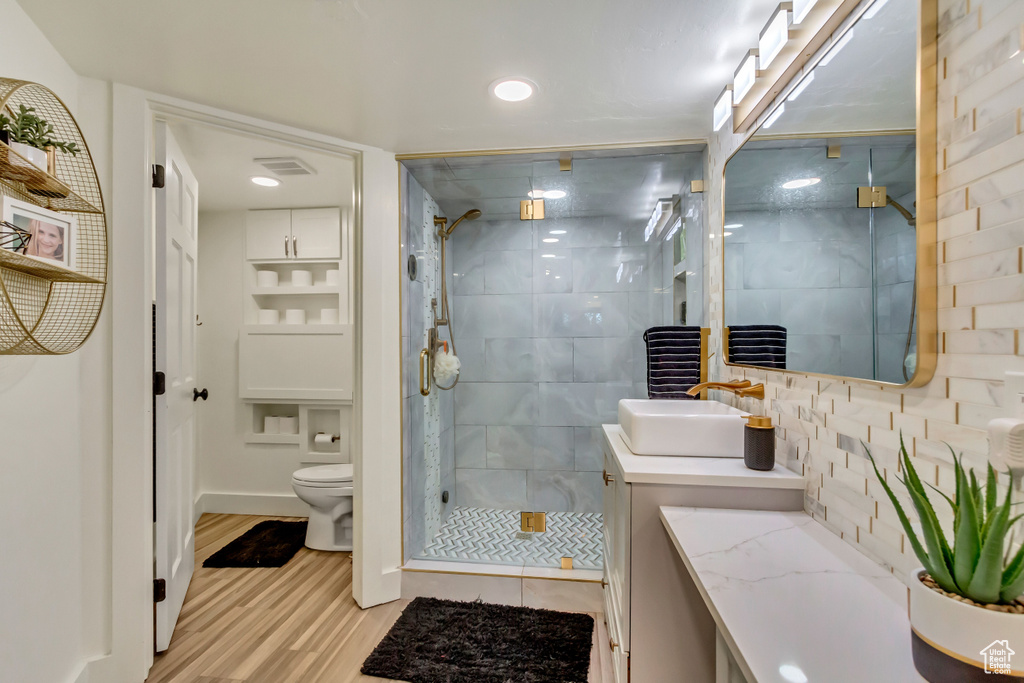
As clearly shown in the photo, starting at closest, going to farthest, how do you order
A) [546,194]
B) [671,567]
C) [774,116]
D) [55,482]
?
[671,567] < [774,116] < [55,482] < [546,194]

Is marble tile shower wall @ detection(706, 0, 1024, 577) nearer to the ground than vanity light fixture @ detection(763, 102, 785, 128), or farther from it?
nearer to the ground

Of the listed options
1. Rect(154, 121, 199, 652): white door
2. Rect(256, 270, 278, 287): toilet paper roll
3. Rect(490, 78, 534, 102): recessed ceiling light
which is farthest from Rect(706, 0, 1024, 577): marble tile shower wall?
Rect(256, 270, 278, 287): toilet paper roll

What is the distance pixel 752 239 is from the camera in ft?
5.32

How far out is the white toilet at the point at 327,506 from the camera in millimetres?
2857

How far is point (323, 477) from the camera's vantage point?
2916mm

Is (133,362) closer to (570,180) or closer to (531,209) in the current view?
(531,209)

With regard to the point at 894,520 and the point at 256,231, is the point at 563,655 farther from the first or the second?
the point at 256,231

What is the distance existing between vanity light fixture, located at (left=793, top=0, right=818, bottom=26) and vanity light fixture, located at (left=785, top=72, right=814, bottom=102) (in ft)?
0.45

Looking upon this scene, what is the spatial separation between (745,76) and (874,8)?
1.73 feet

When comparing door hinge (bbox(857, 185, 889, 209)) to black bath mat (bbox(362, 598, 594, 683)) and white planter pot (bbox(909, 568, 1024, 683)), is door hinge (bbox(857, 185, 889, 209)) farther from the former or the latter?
black bath mat (bbox(362, 598, 594, 683))

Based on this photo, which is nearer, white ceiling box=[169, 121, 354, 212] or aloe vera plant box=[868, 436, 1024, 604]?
aloe vera plant box=[868, 436, 1024, 604]

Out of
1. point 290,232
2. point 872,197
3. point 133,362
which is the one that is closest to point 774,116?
point 872,197

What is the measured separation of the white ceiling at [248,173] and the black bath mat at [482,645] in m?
2.20

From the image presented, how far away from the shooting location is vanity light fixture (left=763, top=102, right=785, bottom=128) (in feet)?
4.60
